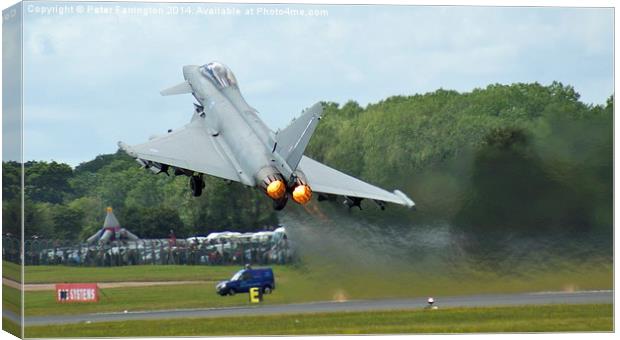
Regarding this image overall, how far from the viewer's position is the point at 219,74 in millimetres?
49094

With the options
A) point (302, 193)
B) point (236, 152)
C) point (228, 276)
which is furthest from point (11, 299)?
point (302, 193)

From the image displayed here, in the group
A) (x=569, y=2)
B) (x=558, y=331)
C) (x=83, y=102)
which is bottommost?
(x=558, y=331)

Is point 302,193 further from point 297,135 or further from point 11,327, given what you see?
point 11,327

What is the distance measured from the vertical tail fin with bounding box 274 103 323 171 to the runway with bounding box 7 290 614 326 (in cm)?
570

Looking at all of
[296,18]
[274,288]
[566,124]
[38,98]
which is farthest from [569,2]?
[38,98]

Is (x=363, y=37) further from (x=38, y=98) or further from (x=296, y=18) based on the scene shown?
(x=38, y=98)

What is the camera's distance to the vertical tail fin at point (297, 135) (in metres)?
43.2

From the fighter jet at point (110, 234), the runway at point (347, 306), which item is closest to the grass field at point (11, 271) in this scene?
the runway at point (347, 306)

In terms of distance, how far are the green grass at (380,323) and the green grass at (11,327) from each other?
37cm

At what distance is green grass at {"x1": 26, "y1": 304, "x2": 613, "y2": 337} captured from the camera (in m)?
47.4

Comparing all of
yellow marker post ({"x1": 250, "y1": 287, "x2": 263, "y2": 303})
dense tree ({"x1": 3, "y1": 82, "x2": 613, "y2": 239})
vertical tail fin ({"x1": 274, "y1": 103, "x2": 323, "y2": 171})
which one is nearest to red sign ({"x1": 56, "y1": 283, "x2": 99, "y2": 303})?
dense tree ({"x1": 3, "y1": 82, "x2": 613, "y2": 239})

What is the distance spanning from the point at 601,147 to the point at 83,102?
51.2 feet

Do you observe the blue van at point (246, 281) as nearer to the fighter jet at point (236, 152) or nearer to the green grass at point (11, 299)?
the fighter jet at point (236, 152)

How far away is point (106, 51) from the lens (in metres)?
47.6
